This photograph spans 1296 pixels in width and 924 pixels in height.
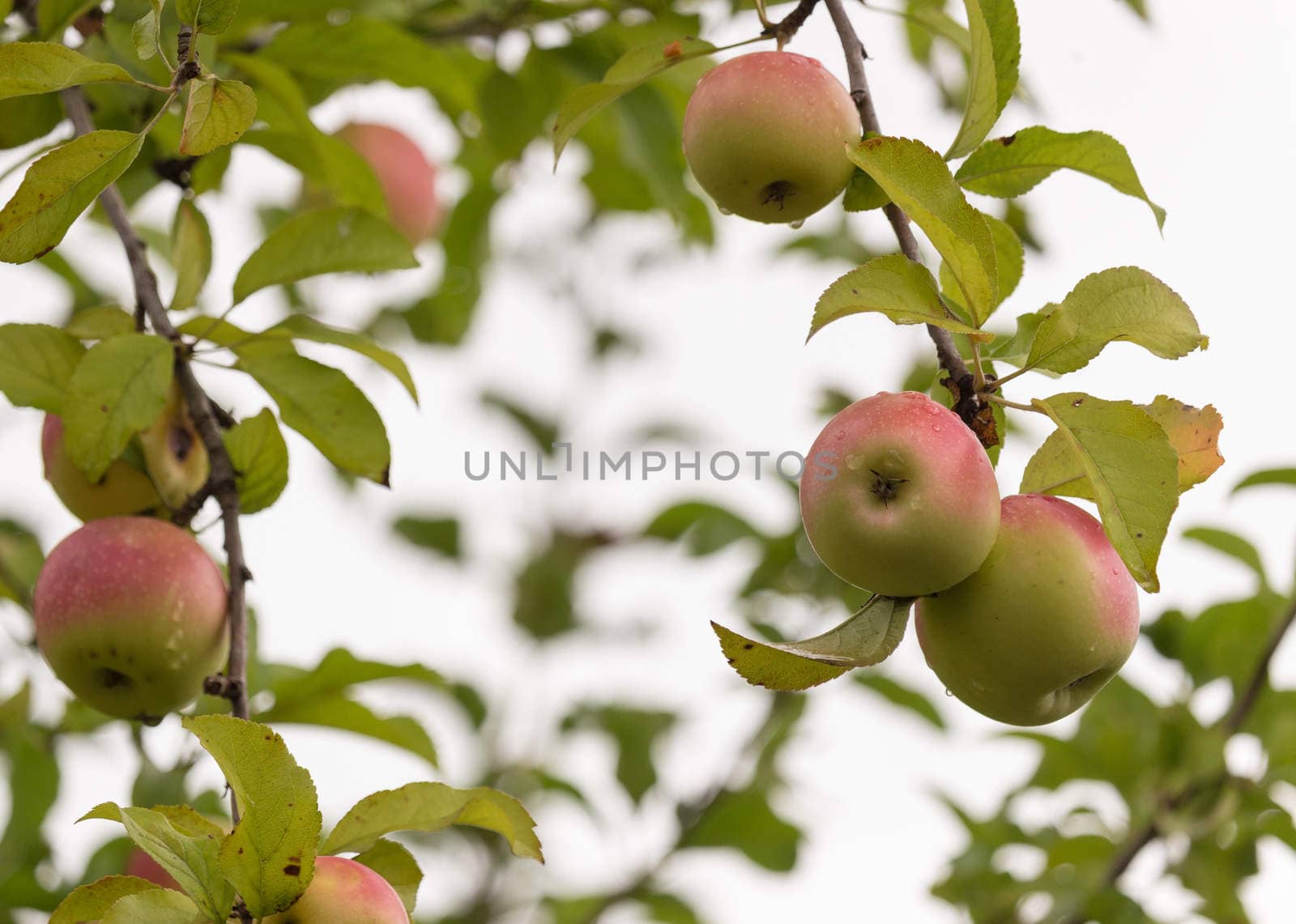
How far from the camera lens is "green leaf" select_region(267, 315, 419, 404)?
45.2 inches

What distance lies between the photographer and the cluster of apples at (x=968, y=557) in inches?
29.8

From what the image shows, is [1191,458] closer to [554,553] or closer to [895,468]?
[895,468]

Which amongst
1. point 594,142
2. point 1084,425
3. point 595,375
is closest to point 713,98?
point 1084,425

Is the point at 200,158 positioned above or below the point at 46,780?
above

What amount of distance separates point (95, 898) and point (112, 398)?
1.26 feet

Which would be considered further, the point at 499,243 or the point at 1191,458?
the point at 499,243

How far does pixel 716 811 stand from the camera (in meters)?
1.99

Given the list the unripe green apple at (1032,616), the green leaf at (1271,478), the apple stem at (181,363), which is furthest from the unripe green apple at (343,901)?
the green leaf at (1271,478)

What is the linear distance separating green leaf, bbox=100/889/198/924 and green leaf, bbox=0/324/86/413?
44 cm

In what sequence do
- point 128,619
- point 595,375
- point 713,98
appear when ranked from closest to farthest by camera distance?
point 713,98 < point 128,619 < point 595,375

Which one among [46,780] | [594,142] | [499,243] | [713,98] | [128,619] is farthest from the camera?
[499,243]

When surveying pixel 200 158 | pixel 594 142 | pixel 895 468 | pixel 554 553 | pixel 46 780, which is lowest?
pixel 554 553

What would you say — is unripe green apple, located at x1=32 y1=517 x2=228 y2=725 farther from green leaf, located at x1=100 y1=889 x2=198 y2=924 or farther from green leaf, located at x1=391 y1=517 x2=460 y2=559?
green leaf, located at x1=391 y1=517 x2=460 y2=559

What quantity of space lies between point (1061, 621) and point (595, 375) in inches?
82.9
